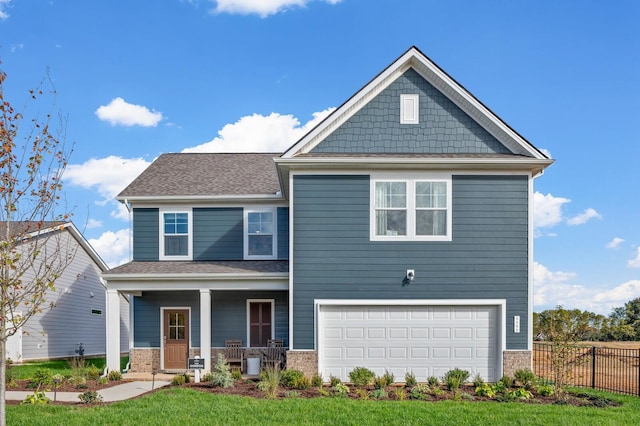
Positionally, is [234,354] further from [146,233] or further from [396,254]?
[396,254]

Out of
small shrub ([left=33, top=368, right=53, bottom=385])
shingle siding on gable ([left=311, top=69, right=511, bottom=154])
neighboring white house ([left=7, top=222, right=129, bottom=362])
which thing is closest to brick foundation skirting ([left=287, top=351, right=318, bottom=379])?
shingle siding on gable ([left=311, top=69, right=511, bottom=154])

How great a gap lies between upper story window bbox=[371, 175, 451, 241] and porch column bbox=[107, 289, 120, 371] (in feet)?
25.5

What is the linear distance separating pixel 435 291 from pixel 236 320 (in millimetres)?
6611

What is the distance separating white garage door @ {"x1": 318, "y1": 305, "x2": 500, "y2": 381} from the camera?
14.1 meters

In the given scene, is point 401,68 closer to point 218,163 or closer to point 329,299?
point 329,299

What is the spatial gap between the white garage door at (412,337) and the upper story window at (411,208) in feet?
6.33

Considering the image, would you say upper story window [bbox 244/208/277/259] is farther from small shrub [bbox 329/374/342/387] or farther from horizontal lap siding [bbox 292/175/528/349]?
small shrub [bbox 329/374/342/387]

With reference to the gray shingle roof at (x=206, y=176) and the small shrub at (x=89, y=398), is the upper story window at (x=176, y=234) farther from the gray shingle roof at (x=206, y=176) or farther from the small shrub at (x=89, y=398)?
the small shrub at (x=89, y=398)

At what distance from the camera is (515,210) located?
14117 millimetres

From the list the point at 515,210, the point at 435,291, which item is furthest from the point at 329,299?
the point at 515,210

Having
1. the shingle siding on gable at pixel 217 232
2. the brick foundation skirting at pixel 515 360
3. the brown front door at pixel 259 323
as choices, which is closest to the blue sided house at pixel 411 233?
the brick foundation skirting at pixel 515 360

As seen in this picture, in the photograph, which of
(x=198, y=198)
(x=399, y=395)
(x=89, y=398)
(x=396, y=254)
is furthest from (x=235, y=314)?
(x=399, y=395)

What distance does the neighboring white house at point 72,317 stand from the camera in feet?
74.5

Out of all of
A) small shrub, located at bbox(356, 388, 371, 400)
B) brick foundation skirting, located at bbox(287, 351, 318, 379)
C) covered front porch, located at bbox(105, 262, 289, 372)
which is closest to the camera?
small shrub, located at bbox(356, 388, 371, 400)
